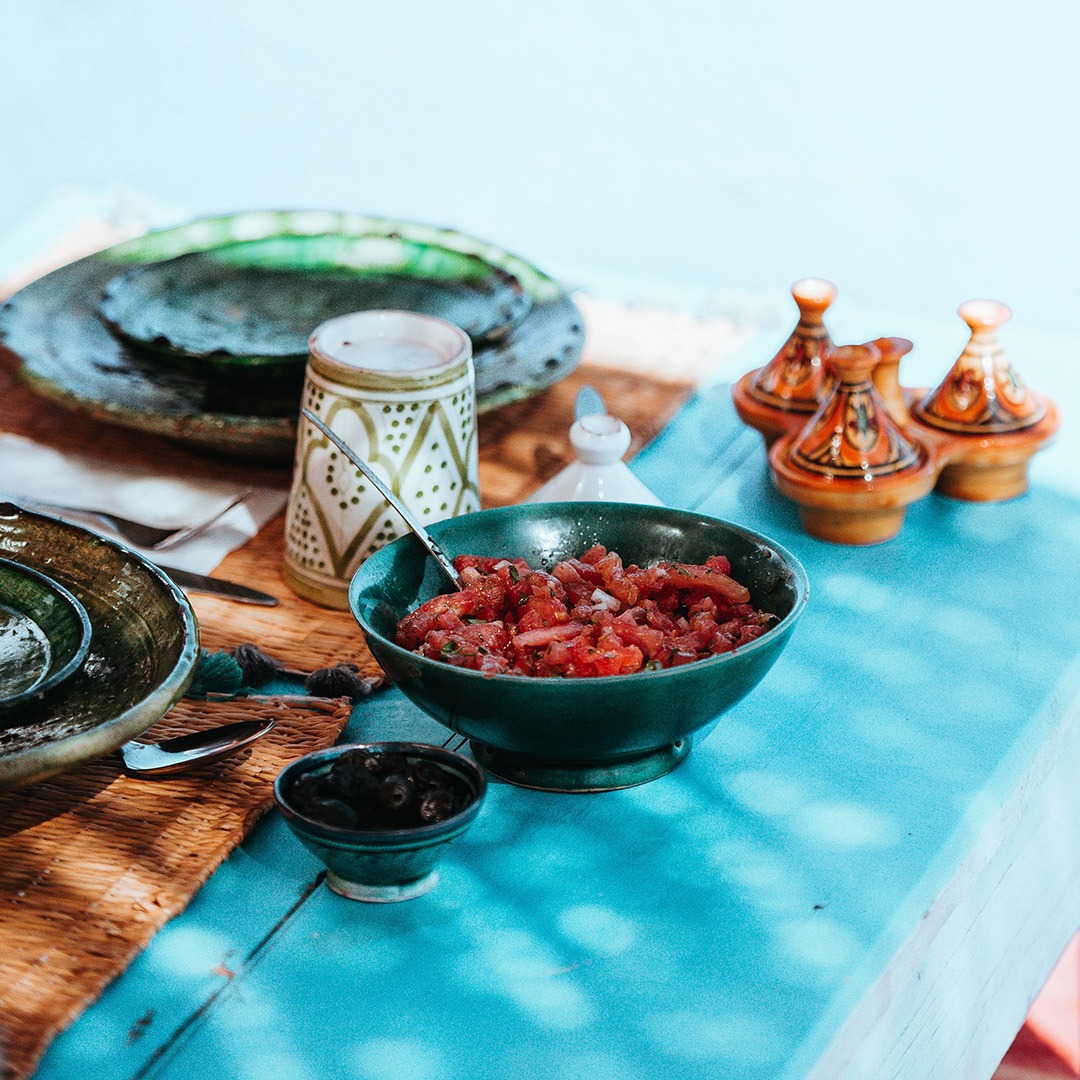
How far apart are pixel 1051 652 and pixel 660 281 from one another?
35.8 inches

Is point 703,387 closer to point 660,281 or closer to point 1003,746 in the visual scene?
point 660,281

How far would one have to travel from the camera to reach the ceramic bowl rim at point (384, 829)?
78cm

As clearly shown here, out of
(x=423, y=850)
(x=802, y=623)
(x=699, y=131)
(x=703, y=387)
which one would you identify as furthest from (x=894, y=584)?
(x=699, y=131)

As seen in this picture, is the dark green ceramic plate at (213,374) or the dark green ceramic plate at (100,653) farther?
the dark green ceramic plate at (213,374)

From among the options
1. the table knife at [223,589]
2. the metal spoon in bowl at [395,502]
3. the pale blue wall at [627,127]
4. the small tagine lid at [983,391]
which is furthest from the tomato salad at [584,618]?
the pale blue wall at [627,127]

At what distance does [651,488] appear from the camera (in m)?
1.39

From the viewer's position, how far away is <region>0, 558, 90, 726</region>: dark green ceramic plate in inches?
35.2

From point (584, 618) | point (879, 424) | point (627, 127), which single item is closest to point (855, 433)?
point (879, 424)

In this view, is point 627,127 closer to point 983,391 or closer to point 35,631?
point 983,391

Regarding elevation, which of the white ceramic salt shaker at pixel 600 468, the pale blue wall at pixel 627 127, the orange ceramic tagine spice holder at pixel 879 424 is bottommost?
the pale blue wall at pixel 627 127

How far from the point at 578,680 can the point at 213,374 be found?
2.15 ft

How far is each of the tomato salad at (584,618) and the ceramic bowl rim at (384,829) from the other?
2.4 inches

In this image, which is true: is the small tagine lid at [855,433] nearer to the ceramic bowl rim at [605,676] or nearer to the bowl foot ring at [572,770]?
the ceramic bowl rim at [605,676]

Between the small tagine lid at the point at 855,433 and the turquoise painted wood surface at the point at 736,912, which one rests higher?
the small tagine lid at the point at 855,433
